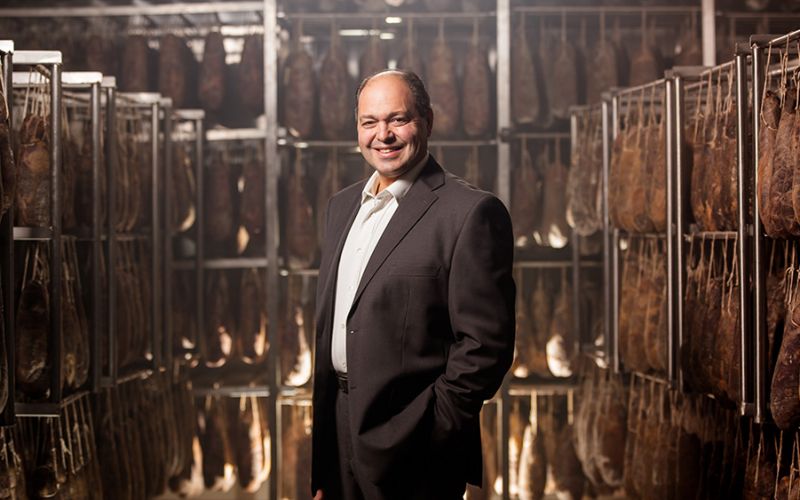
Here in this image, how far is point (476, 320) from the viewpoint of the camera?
2164 millimetres

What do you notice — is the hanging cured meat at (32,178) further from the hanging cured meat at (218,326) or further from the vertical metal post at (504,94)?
the vertical metal post at (504,94)

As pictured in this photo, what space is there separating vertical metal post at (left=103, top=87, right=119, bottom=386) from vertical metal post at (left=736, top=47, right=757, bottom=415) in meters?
2.47

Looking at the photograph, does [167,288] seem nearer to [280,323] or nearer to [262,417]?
[280,323]

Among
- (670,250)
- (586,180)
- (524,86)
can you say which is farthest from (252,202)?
(670,250)

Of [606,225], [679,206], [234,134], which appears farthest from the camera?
[234,134]

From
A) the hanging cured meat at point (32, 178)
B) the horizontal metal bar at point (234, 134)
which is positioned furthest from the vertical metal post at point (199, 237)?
the hanging cured meat at point (32, 178)

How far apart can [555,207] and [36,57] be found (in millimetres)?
2979

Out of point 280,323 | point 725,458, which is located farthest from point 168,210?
point 725,458

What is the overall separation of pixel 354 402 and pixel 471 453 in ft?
1.11

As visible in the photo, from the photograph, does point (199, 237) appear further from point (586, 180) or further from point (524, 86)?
point (586, 180)

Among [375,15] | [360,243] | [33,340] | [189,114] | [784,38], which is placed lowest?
[33,340]

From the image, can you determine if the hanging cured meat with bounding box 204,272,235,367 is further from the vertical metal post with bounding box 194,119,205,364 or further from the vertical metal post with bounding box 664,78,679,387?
the vertical metal post with bounding box 664,78,679,387

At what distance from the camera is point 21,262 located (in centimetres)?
345

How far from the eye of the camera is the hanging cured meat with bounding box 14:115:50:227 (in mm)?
3150
